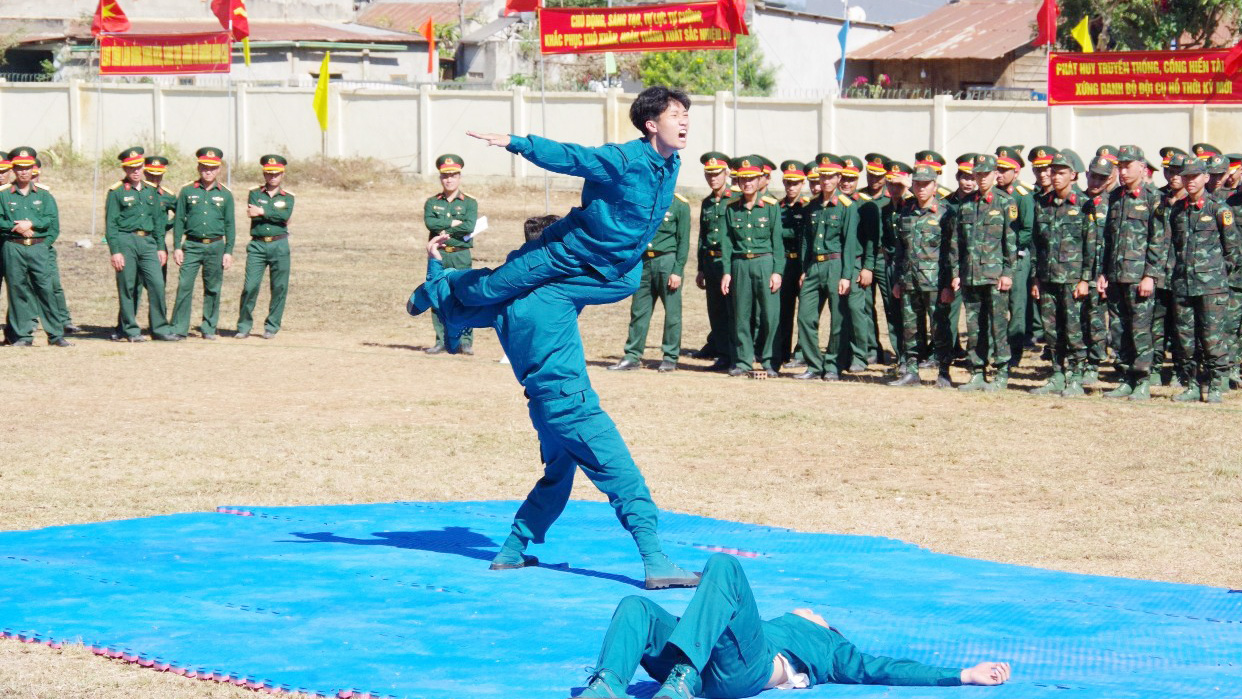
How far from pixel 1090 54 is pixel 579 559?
9723mm

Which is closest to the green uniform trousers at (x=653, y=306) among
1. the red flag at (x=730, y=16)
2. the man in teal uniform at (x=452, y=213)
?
the man in teal uniform at (x=452, y=213)

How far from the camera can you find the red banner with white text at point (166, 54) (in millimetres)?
20266

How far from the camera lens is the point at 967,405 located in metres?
12.6

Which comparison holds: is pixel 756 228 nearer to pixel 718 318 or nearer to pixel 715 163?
pixel 715 163

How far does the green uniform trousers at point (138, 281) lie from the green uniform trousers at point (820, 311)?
649 centimetres

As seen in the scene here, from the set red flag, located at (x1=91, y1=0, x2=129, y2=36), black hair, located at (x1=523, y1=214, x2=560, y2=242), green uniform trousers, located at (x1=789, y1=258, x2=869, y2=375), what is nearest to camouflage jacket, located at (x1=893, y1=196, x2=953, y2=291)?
green uniform trousers, located at (x1=789, y1=258, x2=869, y2=375)

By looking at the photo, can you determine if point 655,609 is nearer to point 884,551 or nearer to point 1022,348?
point 884,551

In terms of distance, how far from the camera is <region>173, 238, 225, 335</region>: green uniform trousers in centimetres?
1622

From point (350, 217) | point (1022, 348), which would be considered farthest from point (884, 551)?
point (350, 217)

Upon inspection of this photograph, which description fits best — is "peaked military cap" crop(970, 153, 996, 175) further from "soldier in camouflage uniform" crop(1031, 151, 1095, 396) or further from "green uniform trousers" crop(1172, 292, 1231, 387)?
"green uniform trousers" crop(1172, 292, 1231, 387)

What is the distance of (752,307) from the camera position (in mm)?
14336

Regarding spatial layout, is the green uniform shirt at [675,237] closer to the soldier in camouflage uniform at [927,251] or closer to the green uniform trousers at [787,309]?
the green uniform trousers at [787,309]

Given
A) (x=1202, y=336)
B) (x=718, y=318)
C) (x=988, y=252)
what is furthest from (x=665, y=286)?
(x=1202, y=336)

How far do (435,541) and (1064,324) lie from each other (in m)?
6.86
